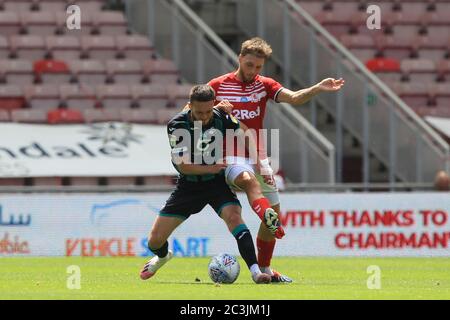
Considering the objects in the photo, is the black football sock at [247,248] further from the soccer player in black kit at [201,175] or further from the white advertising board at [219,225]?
the white advertising board at [219,225]

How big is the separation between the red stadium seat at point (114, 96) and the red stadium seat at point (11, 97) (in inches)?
50.0

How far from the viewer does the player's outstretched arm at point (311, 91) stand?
12.1 m

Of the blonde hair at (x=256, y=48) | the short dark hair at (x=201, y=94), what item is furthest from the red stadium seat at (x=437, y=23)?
the short dark hair at (x=201, y=94)

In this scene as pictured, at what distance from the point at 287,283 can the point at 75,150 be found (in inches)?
369

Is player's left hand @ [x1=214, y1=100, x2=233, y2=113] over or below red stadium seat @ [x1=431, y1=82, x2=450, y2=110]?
over

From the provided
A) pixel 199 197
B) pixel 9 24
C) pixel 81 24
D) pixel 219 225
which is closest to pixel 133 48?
pixel 81 24

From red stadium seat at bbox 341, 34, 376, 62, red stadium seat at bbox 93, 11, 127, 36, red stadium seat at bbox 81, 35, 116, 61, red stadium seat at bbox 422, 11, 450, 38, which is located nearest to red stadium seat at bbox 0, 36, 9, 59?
red stadium seat at bbox 81, 35, 116, 61

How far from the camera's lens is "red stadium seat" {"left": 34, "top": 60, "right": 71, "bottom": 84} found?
23188 millimetres

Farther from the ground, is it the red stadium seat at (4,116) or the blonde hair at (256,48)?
the blonde hair at (256,48)

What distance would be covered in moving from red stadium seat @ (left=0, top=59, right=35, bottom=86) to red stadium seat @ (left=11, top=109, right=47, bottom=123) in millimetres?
1047

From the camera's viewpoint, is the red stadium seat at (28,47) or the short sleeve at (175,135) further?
the red stadium seat at (28,47)

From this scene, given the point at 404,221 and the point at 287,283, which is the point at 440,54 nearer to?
the point at 404,221

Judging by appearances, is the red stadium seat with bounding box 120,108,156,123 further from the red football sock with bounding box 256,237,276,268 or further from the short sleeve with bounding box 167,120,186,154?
the short sleeve with bounding box 167,120,186,154
